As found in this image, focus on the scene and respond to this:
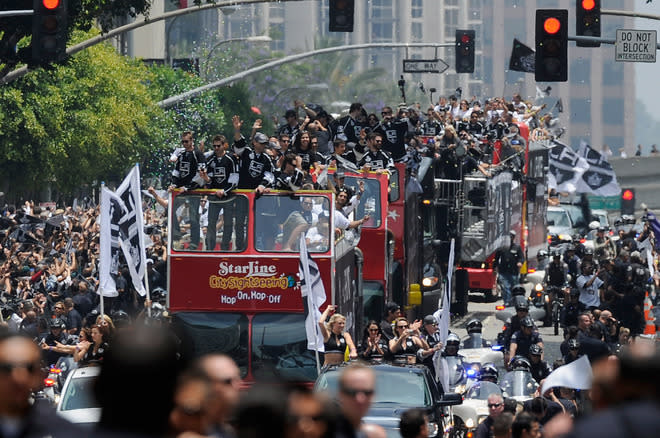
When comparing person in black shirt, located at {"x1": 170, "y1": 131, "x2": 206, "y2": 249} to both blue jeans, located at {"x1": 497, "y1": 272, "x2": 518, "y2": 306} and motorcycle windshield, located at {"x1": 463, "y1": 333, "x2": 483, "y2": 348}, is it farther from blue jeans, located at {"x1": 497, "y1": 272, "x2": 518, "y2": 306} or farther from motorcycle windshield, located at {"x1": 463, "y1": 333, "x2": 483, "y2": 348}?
blue jeans, located at {"x1": 497, "y1": 272, "x2": 518, "y2": 306}

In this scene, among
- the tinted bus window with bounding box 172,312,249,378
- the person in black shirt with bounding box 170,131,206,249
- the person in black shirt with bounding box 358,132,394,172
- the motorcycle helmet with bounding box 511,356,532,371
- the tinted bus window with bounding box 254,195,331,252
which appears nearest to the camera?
the tinted bus window with bounding box 172,312,249,378

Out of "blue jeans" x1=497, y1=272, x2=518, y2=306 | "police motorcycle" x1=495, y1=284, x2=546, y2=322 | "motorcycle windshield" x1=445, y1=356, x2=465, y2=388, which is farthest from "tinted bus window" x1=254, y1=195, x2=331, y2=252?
"blue jeans" x1=497, y1=272, x2=518, y2=306

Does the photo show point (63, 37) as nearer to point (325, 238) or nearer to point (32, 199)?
point (325, 238)

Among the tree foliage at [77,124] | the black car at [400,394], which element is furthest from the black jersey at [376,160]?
the tree foliage at [77,124]

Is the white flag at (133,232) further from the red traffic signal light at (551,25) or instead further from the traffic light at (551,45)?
the red traffic signal light at (551,25)

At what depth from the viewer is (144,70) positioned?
6078 centimetres

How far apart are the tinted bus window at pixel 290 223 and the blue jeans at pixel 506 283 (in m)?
14.6

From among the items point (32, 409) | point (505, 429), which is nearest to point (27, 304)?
point (505, 429)

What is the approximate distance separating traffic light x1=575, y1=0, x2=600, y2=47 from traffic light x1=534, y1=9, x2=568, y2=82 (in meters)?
0.28

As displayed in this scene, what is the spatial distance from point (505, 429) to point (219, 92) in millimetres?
67635

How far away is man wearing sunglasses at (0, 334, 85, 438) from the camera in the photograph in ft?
14.7

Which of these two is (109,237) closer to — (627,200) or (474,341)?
(474,341)

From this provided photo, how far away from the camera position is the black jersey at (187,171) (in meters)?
17.1

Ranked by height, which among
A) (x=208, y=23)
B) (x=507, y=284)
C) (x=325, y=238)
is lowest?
(x=507, y=284)
